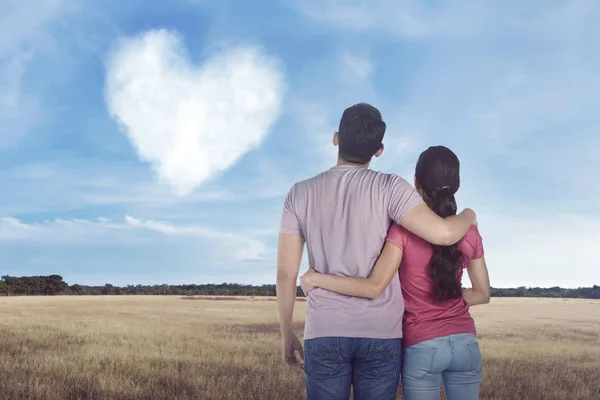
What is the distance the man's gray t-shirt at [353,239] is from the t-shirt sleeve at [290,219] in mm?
102

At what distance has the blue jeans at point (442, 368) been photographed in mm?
3586

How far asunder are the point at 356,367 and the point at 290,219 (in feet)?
3.32

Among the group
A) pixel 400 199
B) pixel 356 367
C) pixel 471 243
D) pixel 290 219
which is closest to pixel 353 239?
pixel 400 199

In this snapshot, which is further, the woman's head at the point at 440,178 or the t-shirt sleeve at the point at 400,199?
the woman's head at the point at 440,178

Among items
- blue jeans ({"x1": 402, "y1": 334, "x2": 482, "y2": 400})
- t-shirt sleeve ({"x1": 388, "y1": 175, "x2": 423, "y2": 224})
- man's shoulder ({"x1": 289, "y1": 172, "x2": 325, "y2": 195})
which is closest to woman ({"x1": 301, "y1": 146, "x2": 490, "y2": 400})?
blue jeans ({"x1": 402, "y1": 334, "x2": 482, "y2": 400})

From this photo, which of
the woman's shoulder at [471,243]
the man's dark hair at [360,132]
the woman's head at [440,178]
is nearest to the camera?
the man's dark hair at [360,132]

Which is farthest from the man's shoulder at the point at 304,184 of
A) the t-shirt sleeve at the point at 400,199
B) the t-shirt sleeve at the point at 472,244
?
the t-shirt sleeve at the point at 472,244

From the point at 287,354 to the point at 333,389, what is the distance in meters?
0.52

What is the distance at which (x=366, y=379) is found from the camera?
3402 mm

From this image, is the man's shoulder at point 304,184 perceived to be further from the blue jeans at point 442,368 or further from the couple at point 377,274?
the blue jeans at point 442,368

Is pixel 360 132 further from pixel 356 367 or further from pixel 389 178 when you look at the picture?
pixel 356 367

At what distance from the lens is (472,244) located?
12.7ft

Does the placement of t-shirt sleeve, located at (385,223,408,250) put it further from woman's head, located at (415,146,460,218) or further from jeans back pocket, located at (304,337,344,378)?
jeans back pocket, located at (304,337,344,378)

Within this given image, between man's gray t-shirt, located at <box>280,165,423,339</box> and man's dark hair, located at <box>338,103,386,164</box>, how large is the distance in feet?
0.32
